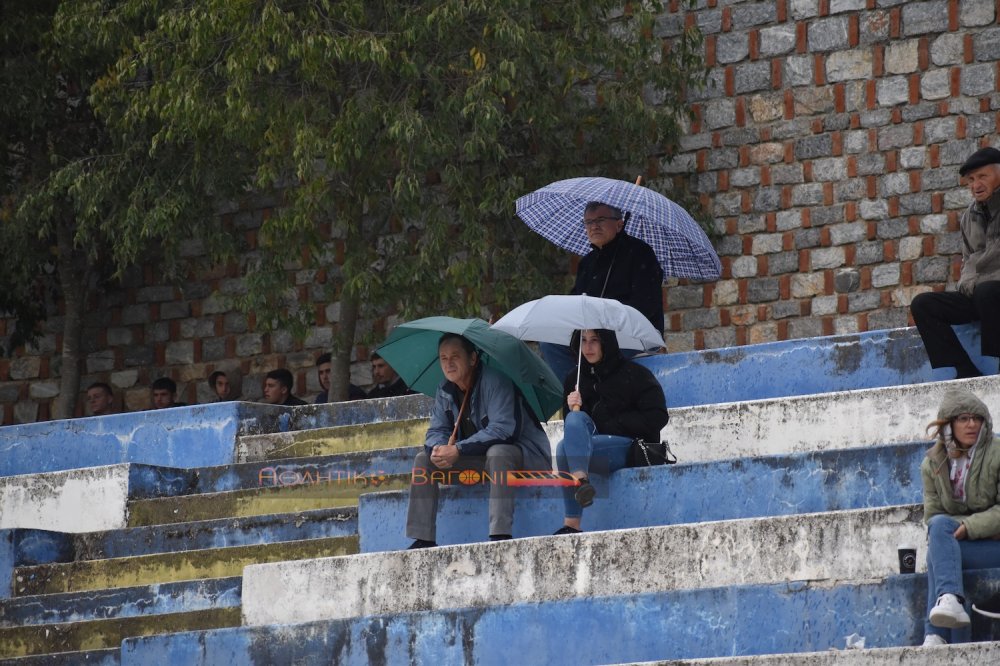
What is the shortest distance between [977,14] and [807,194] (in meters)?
1.91

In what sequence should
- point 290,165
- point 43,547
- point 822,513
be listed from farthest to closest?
point 290,165
point 43,547
point 822,513

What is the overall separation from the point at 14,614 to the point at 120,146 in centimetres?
687

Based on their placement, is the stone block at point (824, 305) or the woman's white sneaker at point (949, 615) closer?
the woman's white sneaker at point (949, 615)

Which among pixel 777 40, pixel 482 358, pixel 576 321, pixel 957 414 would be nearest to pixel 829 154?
pixel 777 40

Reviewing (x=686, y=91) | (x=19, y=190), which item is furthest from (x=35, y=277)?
(x=686, y=91)

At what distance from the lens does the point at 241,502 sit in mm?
9883

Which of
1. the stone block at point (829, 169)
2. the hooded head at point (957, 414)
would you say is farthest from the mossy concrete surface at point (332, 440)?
the stone block at point (829, 169)

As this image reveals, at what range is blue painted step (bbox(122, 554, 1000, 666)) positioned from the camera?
686 cm

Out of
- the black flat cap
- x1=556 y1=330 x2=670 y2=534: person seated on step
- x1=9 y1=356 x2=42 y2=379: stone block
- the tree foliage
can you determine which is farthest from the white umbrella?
x1=9 y1=356 x2=42 y2=379: stone block

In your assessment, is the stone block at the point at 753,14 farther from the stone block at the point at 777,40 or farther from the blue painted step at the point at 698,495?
the blue painted step at the point at 698,495

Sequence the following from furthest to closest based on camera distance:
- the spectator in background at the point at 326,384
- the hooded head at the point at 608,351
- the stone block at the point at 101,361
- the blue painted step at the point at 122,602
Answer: the stone block at the point at 101,361 → the spectator in background at the point at 326,384 → the blue painted step at the point at 122,602 → the hooded head at the point at 608,351

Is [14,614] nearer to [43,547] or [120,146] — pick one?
[43,547]

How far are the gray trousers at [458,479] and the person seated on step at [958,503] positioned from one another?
189 centimetres

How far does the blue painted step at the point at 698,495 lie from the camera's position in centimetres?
789
